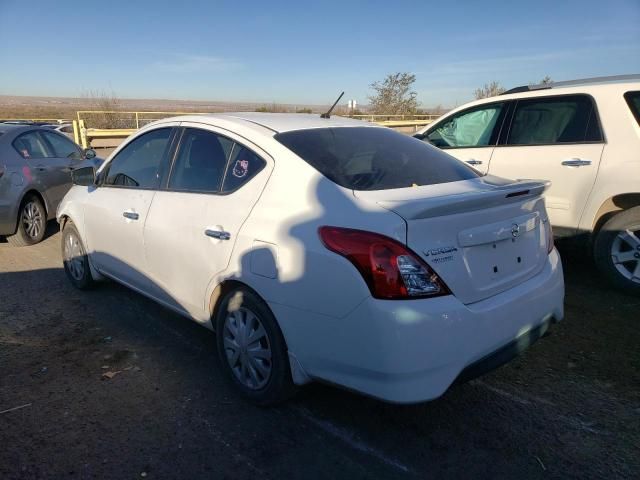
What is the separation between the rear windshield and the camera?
9.29ft

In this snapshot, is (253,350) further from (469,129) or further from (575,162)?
(469,129)

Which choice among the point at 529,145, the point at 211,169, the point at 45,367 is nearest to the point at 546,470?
the point at 211,169

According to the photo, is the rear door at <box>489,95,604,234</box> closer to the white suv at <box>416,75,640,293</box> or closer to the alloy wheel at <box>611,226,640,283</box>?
the white suv at <box>416,75,640,293</box>

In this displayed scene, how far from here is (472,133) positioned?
5.91 metres

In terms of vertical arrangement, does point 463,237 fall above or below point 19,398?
above

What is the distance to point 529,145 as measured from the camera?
5.23m

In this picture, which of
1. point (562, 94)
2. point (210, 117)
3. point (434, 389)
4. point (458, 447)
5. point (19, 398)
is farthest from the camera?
point (562, 94)

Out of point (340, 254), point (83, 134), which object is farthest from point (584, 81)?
point (83, 134)

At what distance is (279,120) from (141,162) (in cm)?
134

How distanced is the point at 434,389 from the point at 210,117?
236 cm

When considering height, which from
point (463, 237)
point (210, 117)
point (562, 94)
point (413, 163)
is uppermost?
point (562, 94)

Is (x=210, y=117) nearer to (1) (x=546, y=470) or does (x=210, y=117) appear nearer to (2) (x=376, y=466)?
(2) (x=376, y=466)

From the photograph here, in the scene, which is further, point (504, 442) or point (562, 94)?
point (562, 94)

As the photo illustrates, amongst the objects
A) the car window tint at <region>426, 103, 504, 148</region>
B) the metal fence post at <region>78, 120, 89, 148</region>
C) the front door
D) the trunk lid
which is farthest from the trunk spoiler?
the metal fence post at <region>78, 120, 89, 148</region>
